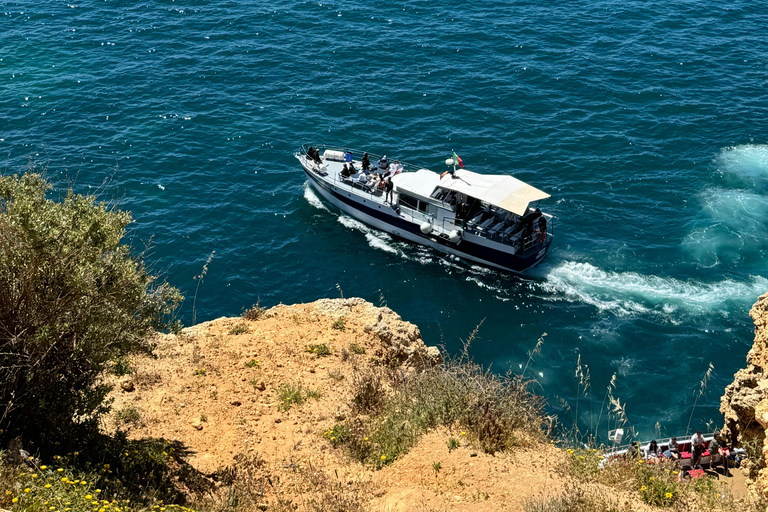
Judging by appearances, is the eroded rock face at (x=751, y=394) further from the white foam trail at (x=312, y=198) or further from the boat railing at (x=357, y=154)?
the white foam trail at (x=312, y=198)

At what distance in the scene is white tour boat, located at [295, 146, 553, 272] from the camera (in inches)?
1230

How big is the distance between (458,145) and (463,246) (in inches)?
347

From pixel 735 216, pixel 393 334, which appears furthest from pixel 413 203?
pixel 735 216

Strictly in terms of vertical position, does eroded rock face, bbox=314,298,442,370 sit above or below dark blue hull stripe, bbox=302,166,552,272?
above

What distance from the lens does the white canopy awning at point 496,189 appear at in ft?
100

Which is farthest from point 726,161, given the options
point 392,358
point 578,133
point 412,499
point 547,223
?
point 412,499

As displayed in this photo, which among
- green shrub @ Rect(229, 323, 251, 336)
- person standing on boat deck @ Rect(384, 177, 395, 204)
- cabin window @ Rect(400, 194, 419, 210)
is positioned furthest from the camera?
person standing on boat deck @ Rect(384, 177, 395, 204)

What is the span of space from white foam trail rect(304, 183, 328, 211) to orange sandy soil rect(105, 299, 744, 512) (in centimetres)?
1474

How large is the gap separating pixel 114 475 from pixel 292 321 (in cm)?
890

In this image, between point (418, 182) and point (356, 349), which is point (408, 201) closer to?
point (418, 182)

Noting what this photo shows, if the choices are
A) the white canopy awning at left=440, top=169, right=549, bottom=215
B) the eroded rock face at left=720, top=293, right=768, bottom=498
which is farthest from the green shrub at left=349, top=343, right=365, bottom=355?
the white canopy awning at left=440, top=169, right=549, bottom=215

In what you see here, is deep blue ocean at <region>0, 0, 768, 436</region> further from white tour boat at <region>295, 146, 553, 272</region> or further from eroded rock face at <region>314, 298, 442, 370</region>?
eroded rock face at <region>314, 298, 442, 370</region>

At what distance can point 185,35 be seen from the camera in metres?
49.9

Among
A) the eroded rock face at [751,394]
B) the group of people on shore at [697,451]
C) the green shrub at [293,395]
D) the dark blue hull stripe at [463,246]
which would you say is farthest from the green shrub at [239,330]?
the dark blue hull stripe at [463,246]
